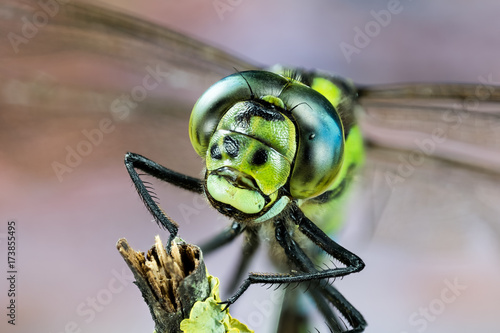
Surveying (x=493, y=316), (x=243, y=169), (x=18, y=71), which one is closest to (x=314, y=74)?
(x=243, y=169)

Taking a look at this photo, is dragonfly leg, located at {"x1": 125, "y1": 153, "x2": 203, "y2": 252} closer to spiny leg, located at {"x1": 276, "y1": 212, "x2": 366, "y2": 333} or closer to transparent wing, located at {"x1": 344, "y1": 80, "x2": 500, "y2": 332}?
spiny leg, located at {"x1": 276, "y1": 212, "x2": 366, "y2": 333}

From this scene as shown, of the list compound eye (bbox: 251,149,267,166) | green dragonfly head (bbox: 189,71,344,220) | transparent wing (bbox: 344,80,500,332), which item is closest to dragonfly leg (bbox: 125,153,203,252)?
green dragonfly head (bbox: 189,71,344,220)

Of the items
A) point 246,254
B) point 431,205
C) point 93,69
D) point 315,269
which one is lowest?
point 315,269

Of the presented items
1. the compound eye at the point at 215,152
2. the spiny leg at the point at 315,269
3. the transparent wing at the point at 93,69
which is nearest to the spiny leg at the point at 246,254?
the spiny leg at the point at 315,269

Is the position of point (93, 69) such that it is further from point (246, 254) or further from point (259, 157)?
point (259, 157)

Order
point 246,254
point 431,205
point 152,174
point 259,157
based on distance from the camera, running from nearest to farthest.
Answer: point 259,157
point 152,174
point 246,254
point 431,205

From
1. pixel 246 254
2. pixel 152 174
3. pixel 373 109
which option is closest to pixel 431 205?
pixel 373 109
